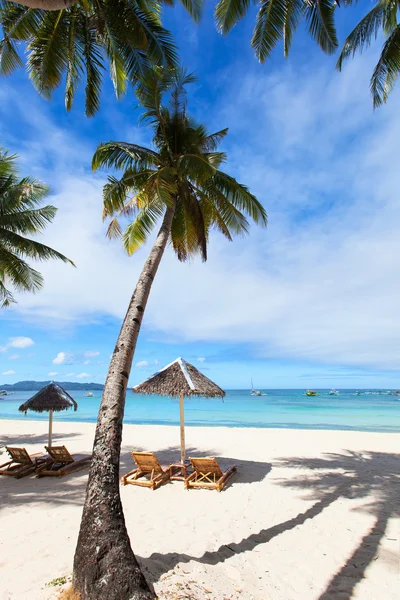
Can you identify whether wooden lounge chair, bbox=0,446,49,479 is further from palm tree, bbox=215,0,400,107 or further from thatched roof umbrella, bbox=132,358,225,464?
palm tree, bbox=215,0,400,107

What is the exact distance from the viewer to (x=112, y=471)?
3.52 meters

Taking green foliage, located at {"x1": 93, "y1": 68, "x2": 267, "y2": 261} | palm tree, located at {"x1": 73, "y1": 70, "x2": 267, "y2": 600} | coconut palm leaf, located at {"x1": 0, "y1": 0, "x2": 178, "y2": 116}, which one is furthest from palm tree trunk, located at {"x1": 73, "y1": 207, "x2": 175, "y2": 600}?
coconut palm leaf, located at {"x1": 0, "y1": 0, "x2": 178, "y2": 116}

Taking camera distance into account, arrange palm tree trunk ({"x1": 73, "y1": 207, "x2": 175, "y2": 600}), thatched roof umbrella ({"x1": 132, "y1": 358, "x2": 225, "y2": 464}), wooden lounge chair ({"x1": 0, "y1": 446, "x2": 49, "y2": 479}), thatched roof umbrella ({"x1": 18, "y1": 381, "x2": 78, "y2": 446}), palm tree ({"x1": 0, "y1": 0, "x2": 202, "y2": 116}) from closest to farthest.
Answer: palm tree trunk ({"x1": 73, "y1": 207, "x2": 175, "y2": 600}) < palm tree ({"x1": 0, "y1": 0, "x2": 202, "y2": 116}) < thatched roof umbrella ({"x1": 132, "y1": 358, "x2": 225, "y2": 464}) < wooden lounge chair ({"x1": 0, "y1": 446, "x2": 49, "y2": 479}) < thatched roof umbrella ({"x1": 18, "y1": 381, "x2": 78, "y2": 446})

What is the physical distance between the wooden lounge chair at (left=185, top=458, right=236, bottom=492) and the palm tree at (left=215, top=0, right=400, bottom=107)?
832 cm

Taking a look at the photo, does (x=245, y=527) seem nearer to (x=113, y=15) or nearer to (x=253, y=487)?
(x=253, y=487)

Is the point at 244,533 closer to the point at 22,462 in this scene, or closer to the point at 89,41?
the point at 22,462

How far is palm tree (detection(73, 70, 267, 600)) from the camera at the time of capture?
310cm

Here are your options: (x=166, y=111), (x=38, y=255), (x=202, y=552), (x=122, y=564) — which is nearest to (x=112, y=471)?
(x=122, y=564)

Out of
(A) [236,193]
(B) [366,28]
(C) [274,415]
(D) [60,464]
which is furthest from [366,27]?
(C) [274,415]

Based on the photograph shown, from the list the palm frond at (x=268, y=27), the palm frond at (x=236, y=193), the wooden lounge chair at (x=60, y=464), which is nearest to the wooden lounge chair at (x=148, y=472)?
the wooden lounge chair at (x=60, y=464)

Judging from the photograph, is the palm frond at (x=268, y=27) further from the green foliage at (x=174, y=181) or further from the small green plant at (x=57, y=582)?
the small green plant at (x=57, y=582)

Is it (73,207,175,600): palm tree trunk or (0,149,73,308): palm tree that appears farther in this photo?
(0,149,73,308): palm tree

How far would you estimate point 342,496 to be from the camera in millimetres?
6484

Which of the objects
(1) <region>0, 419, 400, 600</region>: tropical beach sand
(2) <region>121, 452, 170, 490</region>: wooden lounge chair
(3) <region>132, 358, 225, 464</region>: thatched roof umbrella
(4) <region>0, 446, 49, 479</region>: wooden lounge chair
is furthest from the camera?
(4) <region>0, 446, 49, 479</region>: wooden lounge chair
